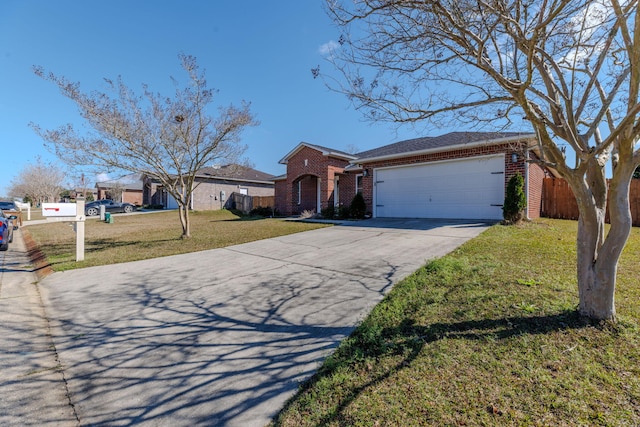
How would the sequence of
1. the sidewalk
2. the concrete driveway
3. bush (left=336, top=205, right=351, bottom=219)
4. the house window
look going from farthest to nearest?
the house window
bush (left=336, top=205, right=351, bottom=219)
the concrete driveway
the sidewalk

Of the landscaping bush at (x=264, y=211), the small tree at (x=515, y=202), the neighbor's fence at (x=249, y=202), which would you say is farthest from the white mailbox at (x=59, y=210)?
the neighbor's fence at (x=249, y=202)

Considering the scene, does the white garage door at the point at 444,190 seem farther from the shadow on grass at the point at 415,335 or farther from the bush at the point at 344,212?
the shadow on grass at the point at 415,335

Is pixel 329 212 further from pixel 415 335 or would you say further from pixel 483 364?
pixel 483 364

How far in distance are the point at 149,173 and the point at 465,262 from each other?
31.5ft

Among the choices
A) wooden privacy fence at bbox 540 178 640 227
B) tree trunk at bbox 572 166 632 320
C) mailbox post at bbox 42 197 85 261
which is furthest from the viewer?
wooden privacy fence at bbox 540 178 640 227

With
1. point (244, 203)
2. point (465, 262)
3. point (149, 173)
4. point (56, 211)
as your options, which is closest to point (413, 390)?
point (465, 262)

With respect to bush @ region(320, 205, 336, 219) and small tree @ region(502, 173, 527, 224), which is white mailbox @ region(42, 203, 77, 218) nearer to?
bush @ region(320, 205, 336, 219)

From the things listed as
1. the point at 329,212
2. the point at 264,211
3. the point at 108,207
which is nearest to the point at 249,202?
the point at 264,211

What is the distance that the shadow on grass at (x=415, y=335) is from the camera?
8.65 feet

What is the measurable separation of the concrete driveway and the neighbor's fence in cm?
1584

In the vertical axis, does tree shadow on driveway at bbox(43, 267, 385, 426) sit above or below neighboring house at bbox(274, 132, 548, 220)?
below

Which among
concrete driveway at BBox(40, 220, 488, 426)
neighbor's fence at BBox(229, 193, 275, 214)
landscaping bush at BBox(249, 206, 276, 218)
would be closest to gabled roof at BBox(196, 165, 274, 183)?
neighbor's fence at BBox(229, 193, 275, 214)

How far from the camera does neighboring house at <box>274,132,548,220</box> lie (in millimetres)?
10391

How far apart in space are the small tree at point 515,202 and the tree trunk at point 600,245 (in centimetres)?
675
